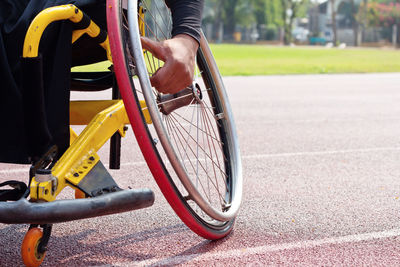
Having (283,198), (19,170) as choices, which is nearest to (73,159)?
(283,198)

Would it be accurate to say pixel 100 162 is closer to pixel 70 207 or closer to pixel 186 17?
pixel 70 207

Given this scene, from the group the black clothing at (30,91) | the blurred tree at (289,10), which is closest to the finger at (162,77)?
the black clothing at (30,91)

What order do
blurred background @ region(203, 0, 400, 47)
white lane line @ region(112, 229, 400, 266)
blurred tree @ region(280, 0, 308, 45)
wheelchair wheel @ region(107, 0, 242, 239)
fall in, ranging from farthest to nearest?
blurred tree @ region(280, 0, 308, 45), blurred background @ region(203, 0, 400, 47), white lane line @ region(112, 229, 400, 266), wheelchair wheel @ region(107, 0, 242, 239)

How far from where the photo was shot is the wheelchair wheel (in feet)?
6.57

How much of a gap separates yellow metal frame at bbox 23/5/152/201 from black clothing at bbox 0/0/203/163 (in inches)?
2.2

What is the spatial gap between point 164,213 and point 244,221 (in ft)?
1.36

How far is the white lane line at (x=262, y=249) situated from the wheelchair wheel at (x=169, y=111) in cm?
9

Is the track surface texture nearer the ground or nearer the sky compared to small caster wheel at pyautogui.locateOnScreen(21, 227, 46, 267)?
nearer the ground

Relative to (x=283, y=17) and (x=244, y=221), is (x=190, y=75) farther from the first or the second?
(x=283, y=17)

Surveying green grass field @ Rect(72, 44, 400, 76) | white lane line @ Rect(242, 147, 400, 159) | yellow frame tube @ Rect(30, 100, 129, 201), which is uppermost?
yellow frame tube @ Rect(30, 100, 129, 201)

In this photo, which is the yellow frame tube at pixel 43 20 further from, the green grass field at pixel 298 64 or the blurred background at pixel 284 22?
the blurred background at pixel 284 22

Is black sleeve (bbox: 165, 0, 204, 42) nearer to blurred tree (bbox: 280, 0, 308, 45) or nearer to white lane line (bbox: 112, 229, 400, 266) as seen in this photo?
white lane line (bbox: 112, 229, 400, 266)

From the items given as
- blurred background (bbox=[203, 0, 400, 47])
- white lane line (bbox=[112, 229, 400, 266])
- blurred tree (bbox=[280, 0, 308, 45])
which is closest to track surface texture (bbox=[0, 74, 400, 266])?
white lane line (bbox=[112, 229, 400, 266])

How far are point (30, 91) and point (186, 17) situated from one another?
64 cm
